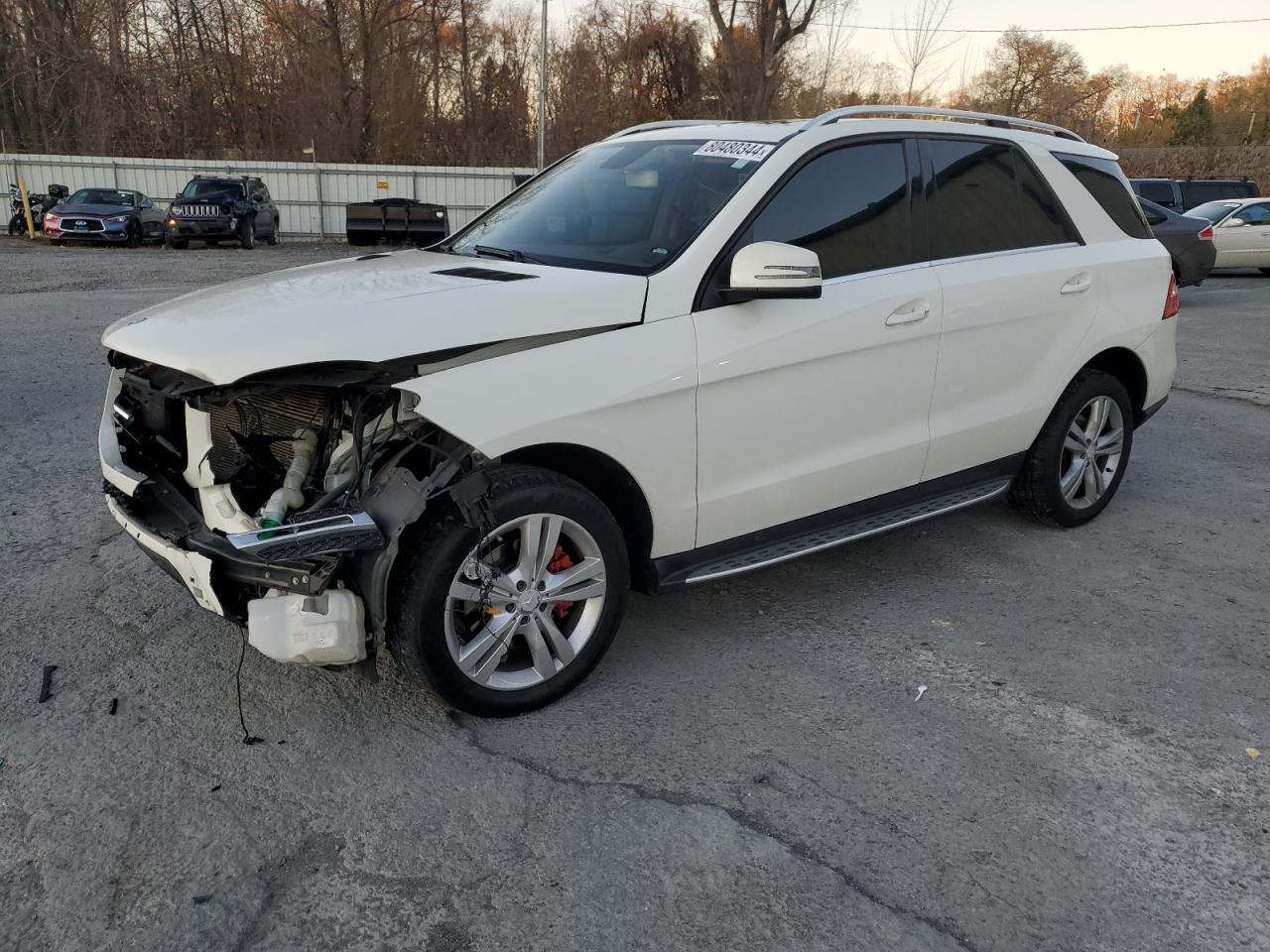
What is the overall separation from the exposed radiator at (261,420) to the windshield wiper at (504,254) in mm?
1055

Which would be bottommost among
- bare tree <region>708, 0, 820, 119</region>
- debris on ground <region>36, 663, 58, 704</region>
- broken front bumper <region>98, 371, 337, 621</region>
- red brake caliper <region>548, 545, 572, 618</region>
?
debris on ground <region>36, 663, 58, 704</region>

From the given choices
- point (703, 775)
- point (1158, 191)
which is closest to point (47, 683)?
point (703, 775)

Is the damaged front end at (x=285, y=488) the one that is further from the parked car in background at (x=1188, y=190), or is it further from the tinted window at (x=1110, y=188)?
the parked car in background at (x=1188, y=190)

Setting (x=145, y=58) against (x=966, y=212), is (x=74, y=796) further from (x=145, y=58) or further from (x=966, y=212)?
(x=145, y=58)

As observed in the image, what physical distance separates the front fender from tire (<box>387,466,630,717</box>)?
17 centimetres

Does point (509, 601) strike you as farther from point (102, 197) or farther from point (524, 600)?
point (102, 197)

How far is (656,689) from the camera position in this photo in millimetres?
3641

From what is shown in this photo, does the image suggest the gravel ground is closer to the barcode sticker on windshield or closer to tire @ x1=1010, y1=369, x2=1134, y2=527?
tire @ x1=1010, y1=369, x2=1134, y2=527

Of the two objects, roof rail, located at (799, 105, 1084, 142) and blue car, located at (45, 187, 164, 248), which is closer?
roof rail, located at (799, 105, 1084, 142)

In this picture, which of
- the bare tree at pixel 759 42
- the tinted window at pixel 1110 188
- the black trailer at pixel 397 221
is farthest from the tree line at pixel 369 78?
the tinted window at pixel 1110 188

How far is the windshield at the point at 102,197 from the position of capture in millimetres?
24016

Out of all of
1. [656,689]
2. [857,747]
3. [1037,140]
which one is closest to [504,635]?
[656,689]

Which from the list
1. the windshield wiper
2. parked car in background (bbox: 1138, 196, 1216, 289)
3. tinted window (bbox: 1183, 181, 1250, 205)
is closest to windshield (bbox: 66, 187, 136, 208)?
parked car in background (bbox: 1138, 196, 1216, 289)

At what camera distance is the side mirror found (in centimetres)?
343
